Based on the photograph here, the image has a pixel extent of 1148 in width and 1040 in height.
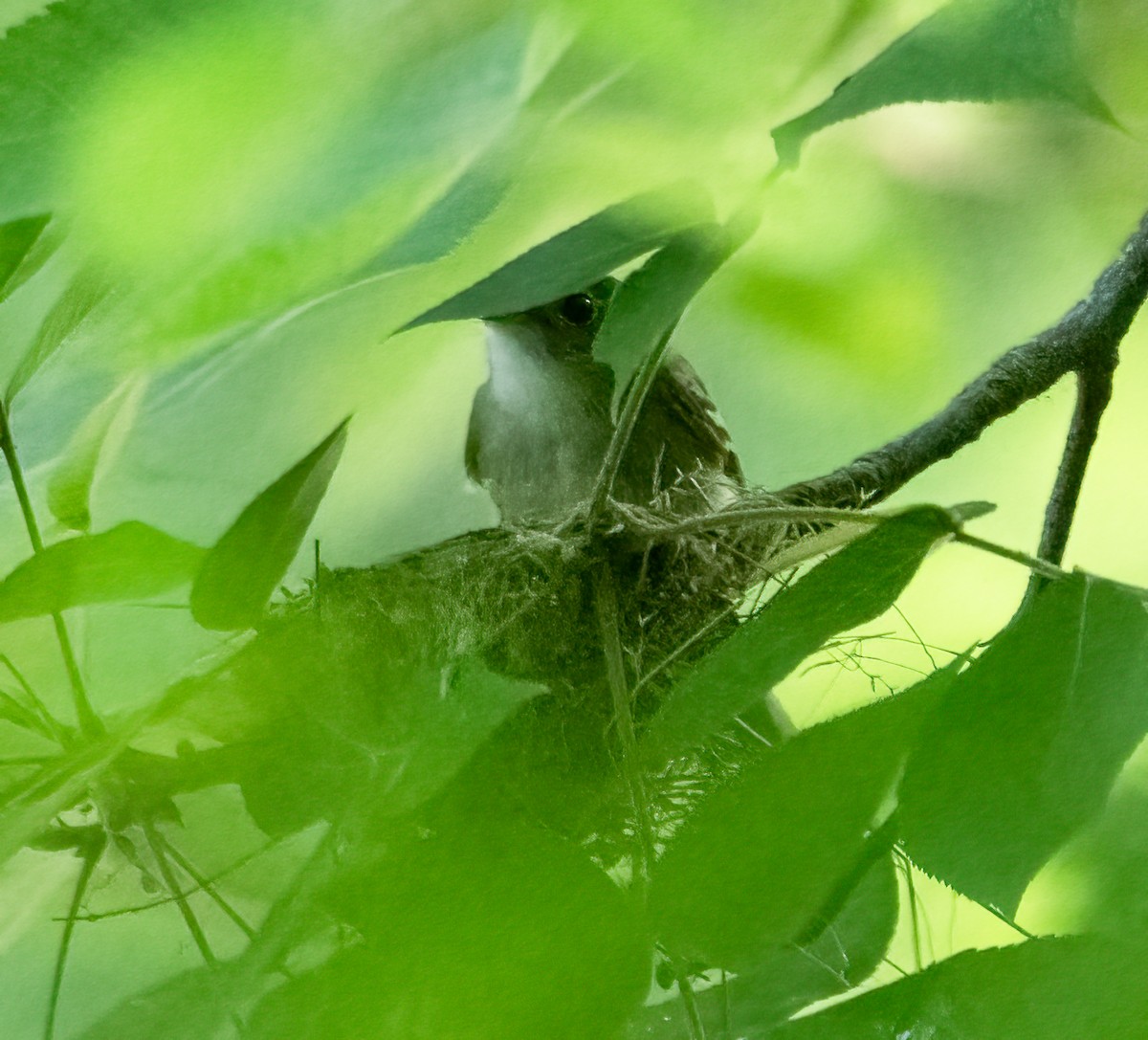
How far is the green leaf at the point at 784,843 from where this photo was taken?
0.37 meters

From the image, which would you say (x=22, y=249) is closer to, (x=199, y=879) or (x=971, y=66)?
(x=199, y=879)

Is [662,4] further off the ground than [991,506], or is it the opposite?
[662,4]

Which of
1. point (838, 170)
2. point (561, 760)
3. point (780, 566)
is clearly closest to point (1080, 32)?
point (838, 170)

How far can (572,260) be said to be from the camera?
38 centimetres

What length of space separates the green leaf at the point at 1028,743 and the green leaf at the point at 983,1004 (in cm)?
4

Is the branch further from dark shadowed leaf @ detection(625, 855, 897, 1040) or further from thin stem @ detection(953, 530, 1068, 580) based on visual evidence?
dark shadowed leaf @ detection(625, 855, 897, 1040)

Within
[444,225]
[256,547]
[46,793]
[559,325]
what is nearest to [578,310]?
[559,325]

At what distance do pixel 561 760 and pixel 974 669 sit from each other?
16cm

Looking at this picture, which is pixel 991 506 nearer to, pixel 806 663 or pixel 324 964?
pixel 806 663

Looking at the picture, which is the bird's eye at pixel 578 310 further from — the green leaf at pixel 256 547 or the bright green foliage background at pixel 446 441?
the green leaf at pixel 256 547

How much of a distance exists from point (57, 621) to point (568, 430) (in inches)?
13.4

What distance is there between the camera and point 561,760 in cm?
44

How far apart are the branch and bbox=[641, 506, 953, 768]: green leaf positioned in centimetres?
10

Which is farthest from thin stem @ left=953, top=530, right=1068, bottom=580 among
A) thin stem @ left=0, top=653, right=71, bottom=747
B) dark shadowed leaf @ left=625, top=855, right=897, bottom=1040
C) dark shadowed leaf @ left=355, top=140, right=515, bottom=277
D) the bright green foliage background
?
thin stem @ left=0, top=653, right=71, bottom=747
